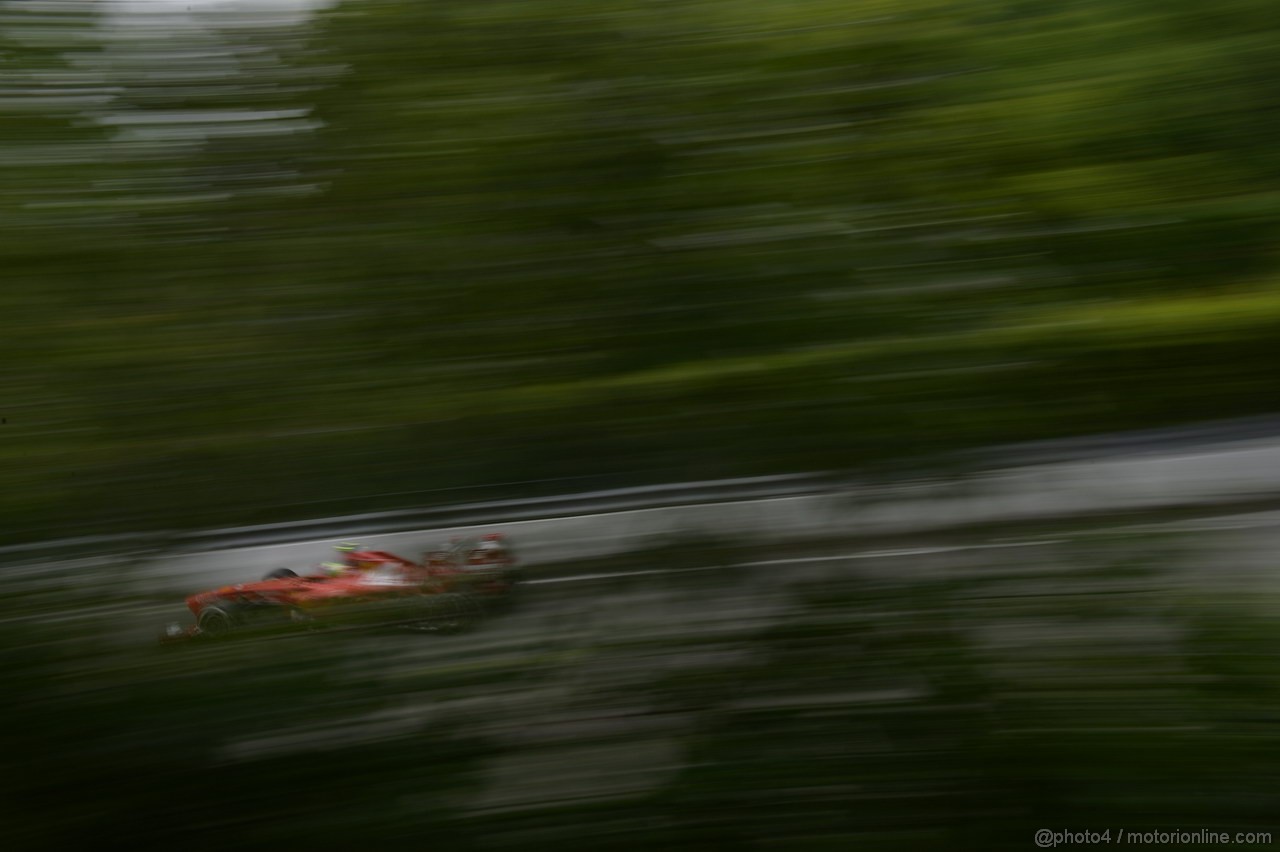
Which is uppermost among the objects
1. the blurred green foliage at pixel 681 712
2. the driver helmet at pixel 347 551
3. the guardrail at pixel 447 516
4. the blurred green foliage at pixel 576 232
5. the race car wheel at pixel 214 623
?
the blurred green foliage at pixel 576 232

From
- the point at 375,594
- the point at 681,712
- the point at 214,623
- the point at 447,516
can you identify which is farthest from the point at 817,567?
the point at 214,623

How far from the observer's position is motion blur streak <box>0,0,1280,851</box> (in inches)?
82.4

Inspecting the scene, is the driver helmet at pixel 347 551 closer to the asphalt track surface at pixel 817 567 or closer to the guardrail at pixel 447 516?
the guardrail at pixel 447 516

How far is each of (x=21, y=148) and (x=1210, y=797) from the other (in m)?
2.75

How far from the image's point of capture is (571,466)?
2162 millimetres

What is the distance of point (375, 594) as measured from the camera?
2.12 m

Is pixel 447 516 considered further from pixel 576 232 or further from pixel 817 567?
pixel 817 567

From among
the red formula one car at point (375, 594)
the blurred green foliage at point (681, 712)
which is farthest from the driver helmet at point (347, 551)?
the blurred green foliage at point (681, 712)

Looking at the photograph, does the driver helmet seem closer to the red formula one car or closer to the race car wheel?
the red formula one car

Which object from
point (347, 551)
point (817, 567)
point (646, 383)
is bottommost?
point (817, 567)

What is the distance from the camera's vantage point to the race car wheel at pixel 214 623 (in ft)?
7.00

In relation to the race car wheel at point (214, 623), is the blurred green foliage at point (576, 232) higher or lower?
higher

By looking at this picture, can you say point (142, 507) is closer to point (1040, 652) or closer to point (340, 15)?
point (340, 15)

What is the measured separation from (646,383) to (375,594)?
0.70 m
